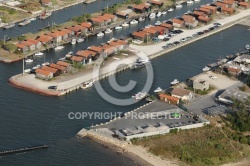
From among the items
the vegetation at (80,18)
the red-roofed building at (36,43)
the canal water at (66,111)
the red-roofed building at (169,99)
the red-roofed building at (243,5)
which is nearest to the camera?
the canal water at (66,111)

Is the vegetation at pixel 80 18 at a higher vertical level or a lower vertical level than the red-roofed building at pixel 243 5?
lower

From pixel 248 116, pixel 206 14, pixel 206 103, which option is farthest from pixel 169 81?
pixel 206 14

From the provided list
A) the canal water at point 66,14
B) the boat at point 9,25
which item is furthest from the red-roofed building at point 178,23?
the boat at point 9,25

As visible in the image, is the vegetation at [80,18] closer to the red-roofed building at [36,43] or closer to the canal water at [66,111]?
the red-roofed building at [36,43]

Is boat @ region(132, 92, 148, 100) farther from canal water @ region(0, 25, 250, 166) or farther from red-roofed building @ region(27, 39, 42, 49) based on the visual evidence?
red-roofed building @ region(27, 39, 42, 49)

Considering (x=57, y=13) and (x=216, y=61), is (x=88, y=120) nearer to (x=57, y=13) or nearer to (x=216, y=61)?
(x=216, y=61)

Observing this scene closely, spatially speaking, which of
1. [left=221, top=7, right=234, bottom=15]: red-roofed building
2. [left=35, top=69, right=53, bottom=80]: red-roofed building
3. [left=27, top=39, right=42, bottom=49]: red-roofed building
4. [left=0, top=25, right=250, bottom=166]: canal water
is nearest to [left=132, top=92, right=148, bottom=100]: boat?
[left=0, top=25, right=250, bottom=166]: canal water
